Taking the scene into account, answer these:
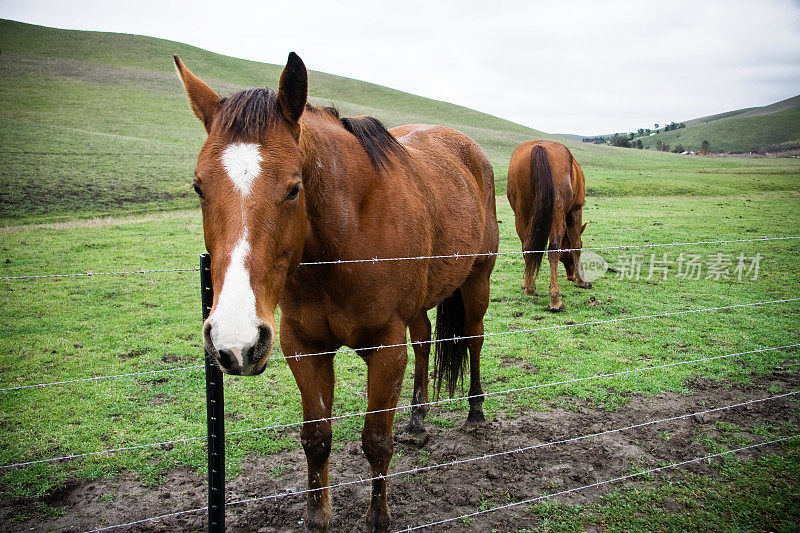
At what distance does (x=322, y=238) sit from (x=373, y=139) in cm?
87

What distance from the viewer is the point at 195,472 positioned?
376 centimetres

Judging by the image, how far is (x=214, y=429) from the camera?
2287 millimetres

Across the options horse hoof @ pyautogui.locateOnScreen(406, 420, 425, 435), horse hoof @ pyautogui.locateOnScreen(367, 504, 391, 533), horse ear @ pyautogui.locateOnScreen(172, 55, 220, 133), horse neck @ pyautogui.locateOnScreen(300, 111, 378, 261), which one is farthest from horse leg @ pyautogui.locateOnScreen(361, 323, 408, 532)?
horse ear @ pyautogui.locateOnScreen(172, 55, 220, 133)

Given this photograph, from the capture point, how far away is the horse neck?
8.18 ft

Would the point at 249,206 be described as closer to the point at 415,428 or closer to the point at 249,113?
the point at 249,113

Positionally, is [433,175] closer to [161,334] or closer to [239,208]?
[239,208]

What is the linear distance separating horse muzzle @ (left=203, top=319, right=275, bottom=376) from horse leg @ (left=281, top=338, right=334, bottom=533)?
117cm

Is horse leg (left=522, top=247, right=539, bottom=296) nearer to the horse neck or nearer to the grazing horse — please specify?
the grazing horse

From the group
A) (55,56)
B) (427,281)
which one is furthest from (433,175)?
(55,56)

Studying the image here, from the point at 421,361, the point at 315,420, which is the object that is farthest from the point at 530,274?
the point at 315,420

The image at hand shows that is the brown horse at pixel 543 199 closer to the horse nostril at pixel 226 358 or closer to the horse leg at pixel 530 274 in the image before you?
the horse leg at pixel 530 274

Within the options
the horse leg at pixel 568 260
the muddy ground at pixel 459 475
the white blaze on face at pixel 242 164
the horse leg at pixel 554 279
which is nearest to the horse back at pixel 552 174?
the horse leg at pixel 554 279

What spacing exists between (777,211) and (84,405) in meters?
23.6

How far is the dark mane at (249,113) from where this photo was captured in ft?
6.65
